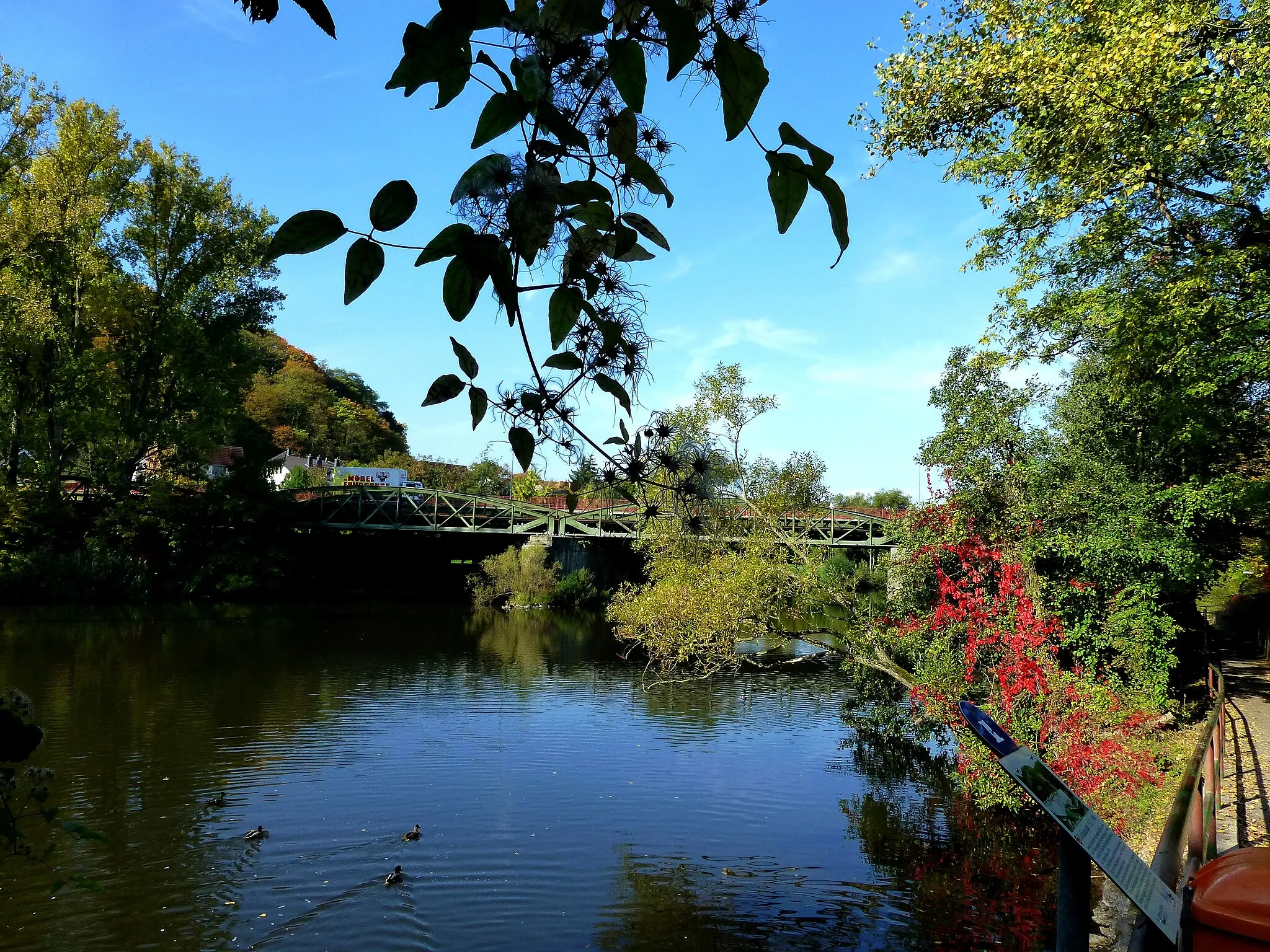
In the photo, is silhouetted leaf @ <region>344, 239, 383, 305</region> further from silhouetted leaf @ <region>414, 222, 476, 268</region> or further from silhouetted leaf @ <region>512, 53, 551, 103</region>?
silhouetted leaf @ <region>512, 53, 551, 103</region>


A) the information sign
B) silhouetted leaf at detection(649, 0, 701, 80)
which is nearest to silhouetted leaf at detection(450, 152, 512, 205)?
silhouetted leaf at detection(649, 0, 701, 80)

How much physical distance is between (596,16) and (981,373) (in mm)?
13780

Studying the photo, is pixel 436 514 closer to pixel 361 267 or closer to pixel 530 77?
pixel 530 77

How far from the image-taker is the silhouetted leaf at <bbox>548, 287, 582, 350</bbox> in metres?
1.24

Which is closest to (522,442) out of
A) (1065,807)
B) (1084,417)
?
(1065,807)

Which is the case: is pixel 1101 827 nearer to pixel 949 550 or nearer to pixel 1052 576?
pixel 949 550

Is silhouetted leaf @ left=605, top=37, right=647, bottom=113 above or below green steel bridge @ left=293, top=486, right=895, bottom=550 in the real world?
below

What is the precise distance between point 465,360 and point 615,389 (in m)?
0.27

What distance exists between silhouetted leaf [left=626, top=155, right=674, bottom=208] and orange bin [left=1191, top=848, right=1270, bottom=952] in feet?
6.97

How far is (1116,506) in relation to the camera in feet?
44.5

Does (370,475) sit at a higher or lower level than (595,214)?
higher

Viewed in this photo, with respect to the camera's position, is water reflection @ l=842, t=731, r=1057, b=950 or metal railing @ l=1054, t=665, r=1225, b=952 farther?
water reflection @ l=842, t=731, r=1057, b=950

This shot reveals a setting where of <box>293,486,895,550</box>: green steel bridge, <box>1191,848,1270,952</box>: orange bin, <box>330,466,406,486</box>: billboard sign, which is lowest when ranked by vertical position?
<box>1191,848,1270,952</box>: orange bin

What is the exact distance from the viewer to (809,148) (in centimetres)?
100
